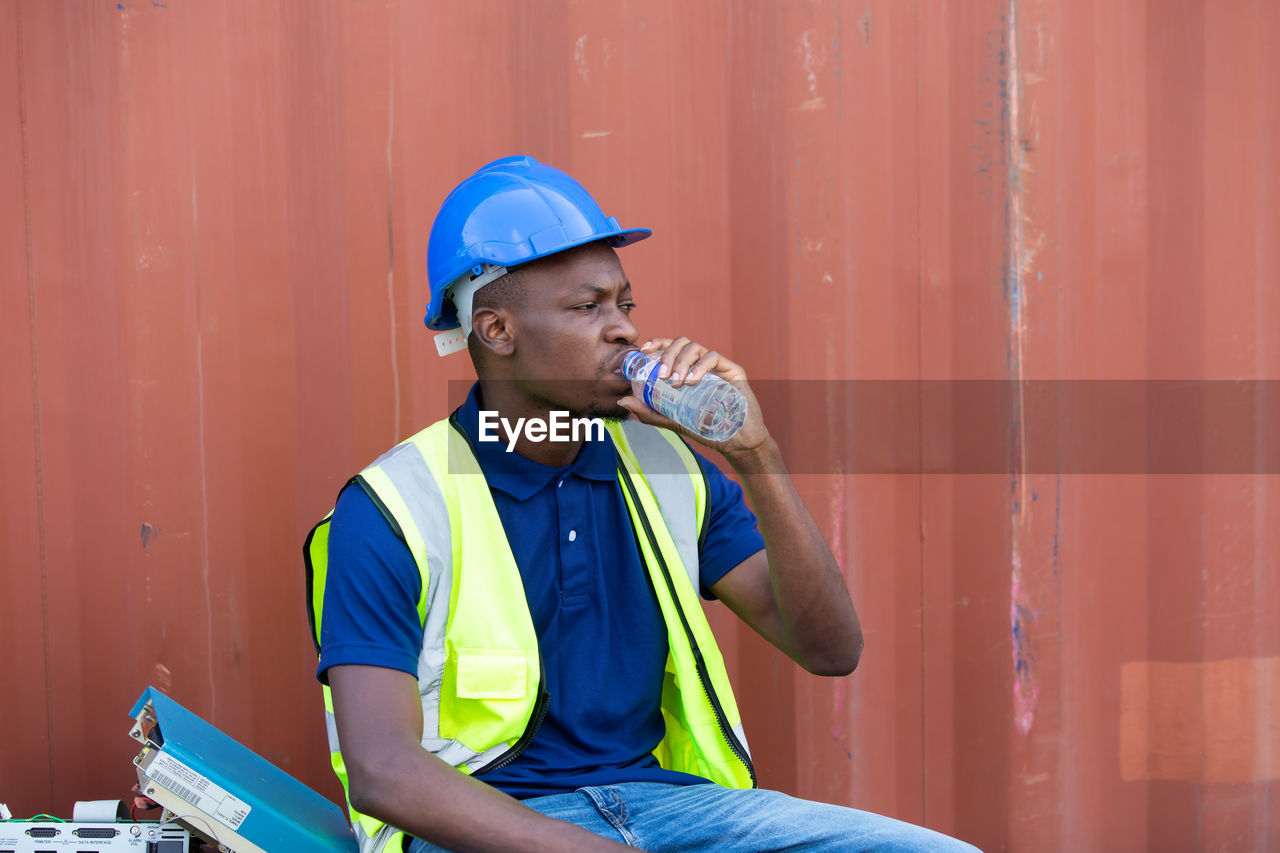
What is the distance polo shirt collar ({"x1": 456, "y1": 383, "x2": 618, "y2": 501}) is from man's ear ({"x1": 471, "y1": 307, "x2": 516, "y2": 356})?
0.42 feet

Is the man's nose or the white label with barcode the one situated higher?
the man's nose

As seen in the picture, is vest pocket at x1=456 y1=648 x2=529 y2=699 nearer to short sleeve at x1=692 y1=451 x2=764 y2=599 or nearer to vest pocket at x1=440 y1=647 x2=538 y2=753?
vest pocket at x1=440 y1=647 x2=538 y2=753

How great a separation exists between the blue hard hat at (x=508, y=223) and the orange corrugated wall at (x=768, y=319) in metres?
0.70

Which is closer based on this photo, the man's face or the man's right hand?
the man's right hand

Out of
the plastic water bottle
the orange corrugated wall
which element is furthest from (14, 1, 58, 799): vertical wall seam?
the plastic water bottle

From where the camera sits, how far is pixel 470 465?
1838 millimetres

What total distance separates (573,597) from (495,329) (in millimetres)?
525

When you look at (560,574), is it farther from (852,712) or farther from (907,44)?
(907,44)

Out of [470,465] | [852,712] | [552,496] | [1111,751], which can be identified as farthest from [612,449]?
[1111,751]

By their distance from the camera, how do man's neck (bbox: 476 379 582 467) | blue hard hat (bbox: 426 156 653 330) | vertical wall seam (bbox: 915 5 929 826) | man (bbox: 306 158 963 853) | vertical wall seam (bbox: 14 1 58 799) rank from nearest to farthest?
man (bbox: 306 158 963 853), blue hard hat (bbox: 426 156 653 330), man's neck (bbox: 476 379 582 467), vertical wall seam (bbox: 14 1 58 799), vertical wall seam (bbox: 915 5 929 826)

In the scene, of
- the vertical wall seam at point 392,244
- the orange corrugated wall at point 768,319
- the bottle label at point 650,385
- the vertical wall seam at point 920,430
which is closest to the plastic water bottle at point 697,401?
the bottle label at point 650,385

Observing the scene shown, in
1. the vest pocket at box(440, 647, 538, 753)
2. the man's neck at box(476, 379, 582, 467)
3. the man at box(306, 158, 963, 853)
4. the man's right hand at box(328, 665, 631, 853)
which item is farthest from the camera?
the man's neck at box(476, 379, 582, 467)

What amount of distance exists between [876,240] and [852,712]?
1310 mm

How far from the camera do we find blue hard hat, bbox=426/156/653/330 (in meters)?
1.82
